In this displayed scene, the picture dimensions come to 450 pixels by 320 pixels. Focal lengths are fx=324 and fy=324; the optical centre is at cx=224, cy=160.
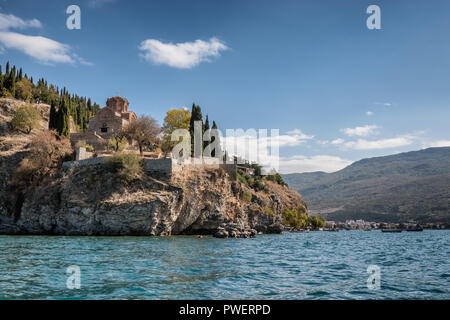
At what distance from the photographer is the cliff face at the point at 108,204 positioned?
38.4 metres

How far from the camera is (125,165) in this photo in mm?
39656

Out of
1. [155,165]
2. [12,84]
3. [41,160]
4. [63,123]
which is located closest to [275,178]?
[155,165]

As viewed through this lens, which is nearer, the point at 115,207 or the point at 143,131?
the point at 115,207

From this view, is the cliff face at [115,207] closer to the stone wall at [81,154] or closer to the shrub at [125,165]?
the shrub at [125,165]

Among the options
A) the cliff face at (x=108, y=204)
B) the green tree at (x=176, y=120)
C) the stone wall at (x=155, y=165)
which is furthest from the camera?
the green tree at (x=176, y=120)

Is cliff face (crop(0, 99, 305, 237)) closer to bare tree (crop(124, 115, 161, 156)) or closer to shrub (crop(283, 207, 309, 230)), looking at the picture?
bare tree (crop(124, 115, 161, 156))

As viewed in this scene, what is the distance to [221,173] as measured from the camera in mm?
48594

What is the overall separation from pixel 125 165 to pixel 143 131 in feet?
33.0

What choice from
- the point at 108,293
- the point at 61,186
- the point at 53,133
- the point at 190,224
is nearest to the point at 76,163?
Answer: the point at 61,186

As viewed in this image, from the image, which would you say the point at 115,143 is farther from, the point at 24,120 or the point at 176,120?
the point at 24,120

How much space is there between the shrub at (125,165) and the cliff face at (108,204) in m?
0.75

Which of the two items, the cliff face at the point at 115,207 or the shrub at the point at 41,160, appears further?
the shrub at the point at 41,160
